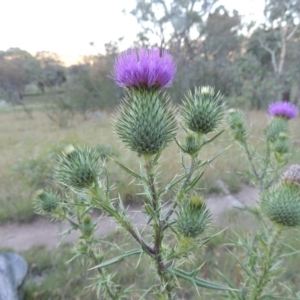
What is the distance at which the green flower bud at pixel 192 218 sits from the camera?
4.11 ft

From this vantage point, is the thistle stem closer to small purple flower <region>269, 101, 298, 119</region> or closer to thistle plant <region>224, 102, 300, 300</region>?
thistle plant <region>224, 102, 300, 300</region>

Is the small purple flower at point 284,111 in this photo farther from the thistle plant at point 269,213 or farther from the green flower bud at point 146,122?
the green flower bud at point 146,122

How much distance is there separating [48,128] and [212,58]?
576 inches

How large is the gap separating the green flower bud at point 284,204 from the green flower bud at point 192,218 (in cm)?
60

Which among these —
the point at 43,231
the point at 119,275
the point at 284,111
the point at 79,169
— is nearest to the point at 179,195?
the point at 79,169

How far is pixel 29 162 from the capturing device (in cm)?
671

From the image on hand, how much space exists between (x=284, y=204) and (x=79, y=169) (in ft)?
3.97

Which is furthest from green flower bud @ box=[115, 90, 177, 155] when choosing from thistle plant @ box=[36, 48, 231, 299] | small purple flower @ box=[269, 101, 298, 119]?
small purple flower @ box=[269, 101, 298, 119]

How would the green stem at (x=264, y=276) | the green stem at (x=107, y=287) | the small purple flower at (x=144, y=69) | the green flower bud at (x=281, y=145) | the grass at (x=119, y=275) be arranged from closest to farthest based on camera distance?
1. the small purple flower at (x=144, y=69)
2. the green stem at (x=264, y=276)
3. the green stem at (x=107, y=287)
4. the green flower bud at (x=281, y=145)
5. the grass at (x=119, y=275)

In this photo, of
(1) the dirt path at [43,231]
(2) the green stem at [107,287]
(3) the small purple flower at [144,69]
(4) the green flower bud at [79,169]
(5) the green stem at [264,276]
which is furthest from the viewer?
(1) the dirt path at [43,231]

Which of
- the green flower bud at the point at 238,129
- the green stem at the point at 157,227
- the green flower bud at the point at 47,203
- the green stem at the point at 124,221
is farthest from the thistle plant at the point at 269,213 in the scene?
the green flower bud at the point at 47,203

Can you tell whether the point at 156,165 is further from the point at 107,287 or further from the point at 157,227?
the point at 107,287

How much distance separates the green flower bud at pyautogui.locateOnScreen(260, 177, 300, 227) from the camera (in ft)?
5.55

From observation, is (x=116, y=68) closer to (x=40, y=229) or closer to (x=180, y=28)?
Result: (x=40, y=229)
